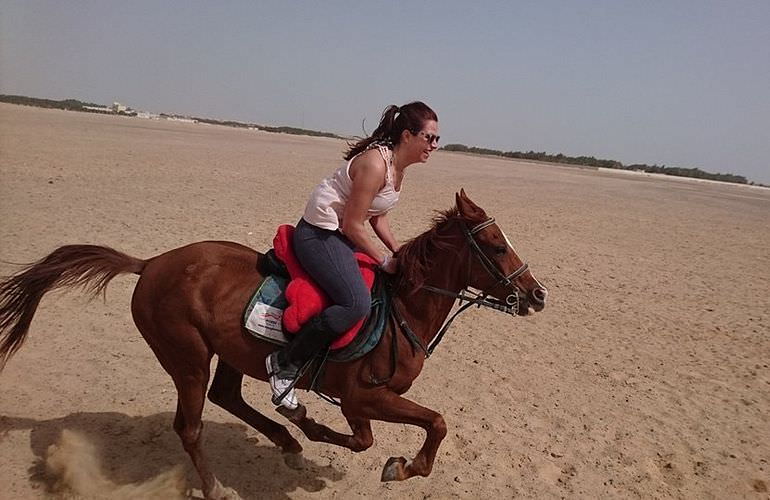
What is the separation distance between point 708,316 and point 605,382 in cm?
420

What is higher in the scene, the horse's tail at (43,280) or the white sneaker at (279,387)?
the horse's tail at (43,280)

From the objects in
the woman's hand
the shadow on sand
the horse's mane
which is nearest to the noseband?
the horse's mane

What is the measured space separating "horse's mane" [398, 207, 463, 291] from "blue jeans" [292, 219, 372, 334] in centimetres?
31

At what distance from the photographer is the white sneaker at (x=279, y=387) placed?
3.83 metres

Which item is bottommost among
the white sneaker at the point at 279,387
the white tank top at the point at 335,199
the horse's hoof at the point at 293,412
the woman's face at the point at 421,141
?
the horse's hoof at the point at 293,412

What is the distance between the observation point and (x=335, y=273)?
12.3 feet

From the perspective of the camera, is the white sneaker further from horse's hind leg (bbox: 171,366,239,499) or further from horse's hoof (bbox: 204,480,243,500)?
horse's hoof (bbox: 204,480,243,500)

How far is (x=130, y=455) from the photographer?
4.49m

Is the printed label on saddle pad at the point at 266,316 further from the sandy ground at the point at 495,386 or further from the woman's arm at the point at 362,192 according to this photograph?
the sandy ground at the point at 495,386

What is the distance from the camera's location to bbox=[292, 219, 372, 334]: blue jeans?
370 centimetres

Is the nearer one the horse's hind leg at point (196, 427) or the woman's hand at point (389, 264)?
the woman's hand at point (389, 264)

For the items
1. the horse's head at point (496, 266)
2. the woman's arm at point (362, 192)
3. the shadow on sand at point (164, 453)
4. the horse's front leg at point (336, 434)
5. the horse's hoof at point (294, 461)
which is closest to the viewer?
the woman's arm at point (362, 192)

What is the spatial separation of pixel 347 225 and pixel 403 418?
1377mm

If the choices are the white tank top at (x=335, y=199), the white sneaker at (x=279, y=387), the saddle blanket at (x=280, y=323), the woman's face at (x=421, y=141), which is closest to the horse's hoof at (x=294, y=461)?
the white sneaker at (x=279, y=387)
